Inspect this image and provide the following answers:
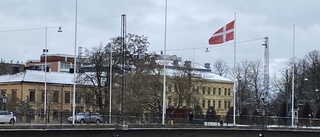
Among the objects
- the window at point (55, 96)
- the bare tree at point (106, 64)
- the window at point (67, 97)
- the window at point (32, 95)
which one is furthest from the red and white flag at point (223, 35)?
the window at point (67, 97)

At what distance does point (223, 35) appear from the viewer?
207ft

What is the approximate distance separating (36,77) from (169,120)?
61.7 meters

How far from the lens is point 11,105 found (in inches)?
4299

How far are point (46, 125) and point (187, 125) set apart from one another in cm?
1687

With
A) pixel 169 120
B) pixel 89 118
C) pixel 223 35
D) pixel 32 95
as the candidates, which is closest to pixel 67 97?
pixel 32 95

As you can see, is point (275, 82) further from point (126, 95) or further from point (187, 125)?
point (187, 125)

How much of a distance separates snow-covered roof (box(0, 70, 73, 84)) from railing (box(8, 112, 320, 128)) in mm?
55611

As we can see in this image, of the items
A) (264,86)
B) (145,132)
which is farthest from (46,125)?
(264,86)

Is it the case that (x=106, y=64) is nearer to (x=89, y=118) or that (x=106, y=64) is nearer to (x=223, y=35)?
(x=89, y=118)

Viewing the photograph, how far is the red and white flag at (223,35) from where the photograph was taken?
62562 millimetres

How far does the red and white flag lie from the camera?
62562mm

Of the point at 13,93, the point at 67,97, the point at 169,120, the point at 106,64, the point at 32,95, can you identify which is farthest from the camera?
the point at 67,97

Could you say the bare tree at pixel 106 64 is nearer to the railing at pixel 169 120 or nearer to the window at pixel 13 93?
the window at pixel 13 93

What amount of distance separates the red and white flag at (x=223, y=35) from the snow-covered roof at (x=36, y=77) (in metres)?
66.7
